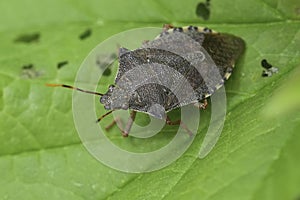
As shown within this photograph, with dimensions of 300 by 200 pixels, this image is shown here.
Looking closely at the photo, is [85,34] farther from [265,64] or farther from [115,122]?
[265,64]

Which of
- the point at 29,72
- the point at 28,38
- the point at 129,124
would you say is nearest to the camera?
the point at 129,124

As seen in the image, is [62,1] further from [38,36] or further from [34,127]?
[34,127]

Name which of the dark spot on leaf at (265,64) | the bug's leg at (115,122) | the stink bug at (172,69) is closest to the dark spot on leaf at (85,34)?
the stink bug at (172,69)

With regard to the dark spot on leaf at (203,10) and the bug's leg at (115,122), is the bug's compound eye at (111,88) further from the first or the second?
the dark spot on leaf at (203,10)

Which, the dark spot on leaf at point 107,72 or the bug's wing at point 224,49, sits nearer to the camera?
the bug's wing at point 224,49

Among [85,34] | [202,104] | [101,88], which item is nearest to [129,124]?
[101,88]

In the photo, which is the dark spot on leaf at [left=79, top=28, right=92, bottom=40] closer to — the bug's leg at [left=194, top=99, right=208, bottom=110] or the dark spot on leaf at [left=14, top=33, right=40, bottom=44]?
the dark spot on leaf at [left=14, top=33, right=40, bottom=44]

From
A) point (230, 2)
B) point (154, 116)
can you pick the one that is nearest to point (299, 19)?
point (230, 2)
